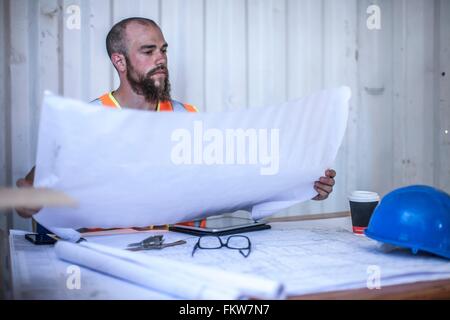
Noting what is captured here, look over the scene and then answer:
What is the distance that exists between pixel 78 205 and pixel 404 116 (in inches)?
94.5

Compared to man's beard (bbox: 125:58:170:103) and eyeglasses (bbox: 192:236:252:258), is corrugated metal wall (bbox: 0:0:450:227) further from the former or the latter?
eyeglasses (bbox: 192:236:252:258)

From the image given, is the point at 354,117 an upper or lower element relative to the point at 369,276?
upper

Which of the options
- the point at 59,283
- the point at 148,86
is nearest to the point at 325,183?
the point at 59,283

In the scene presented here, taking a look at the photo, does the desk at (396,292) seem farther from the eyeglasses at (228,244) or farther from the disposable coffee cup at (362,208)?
the disposable coffee cup at (362,208)

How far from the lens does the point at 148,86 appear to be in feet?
8.30

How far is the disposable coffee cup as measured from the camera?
1.64 metres

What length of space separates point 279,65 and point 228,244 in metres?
1.58

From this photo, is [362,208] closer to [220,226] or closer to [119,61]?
[220,226]

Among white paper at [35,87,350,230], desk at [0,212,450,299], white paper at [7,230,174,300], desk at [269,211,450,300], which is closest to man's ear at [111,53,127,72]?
white paper at [35,87,350,230]

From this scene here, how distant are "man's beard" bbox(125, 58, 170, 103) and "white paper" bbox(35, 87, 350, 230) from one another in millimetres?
1035

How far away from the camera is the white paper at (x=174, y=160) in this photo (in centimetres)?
114

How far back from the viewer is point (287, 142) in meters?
1.52
